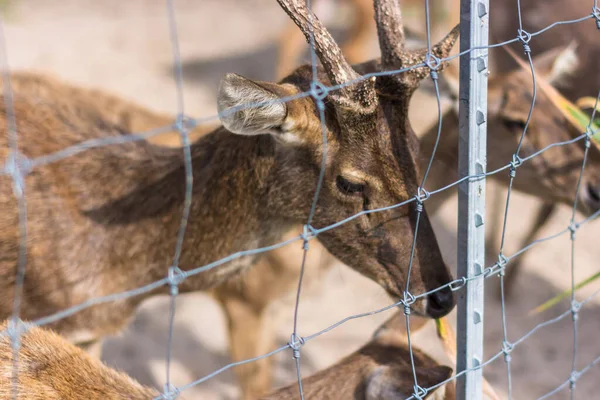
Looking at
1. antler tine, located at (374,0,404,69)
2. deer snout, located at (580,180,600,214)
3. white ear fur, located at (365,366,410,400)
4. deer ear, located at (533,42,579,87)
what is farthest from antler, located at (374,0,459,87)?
deer ear, located at (533,42,579,87)

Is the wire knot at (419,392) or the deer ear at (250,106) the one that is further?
the deer ear at (250,106)

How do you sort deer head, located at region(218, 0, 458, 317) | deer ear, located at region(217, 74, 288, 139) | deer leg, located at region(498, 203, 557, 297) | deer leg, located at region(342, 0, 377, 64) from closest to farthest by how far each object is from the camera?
deer ear, located at region(217, 74, 288, 139) → deer head, located at region(218, 0, 458, 317) → deer leg, located at region(498, 203, 557, 297) → deer leg, located at region(342, 0, 377, 64)

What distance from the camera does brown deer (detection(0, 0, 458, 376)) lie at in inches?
105

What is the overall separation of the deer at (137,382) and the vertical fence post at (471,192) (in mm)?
129

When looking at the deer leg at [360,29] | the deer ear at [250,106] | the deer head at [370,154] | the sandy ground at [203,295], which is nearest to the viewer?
the deer ear at [250,106]

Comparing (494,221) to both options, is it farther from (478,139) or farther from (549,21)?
(478,139)

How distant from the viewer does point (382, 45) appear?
266cm

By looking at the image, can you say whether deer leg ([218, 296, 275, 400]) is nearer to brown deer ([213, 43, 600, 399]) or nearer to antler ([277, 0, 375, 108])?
brown deer ([213, 43, 600, 399])

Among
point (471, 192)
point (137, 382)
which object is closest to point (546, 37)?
point (471, 192)

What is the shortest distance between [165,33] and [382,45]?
285 inches

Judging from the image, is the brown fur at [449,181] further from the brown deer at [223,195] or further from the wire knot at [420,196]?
the wire knot at [420,196]

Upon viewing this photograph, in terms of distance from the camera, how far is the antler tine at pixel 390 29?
2.61 meters

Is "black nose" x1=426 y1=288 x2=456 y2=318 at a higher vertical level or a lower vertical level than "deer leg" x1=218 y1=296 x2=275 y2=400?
lower

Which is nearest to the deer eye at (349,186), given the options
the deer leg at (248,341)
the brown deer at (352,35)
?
the deer leg at (248,341)
